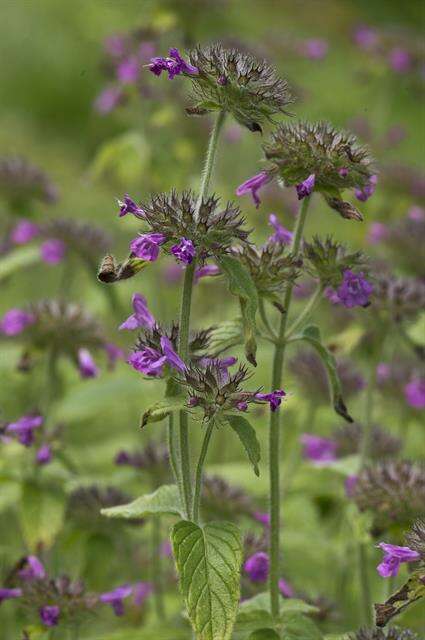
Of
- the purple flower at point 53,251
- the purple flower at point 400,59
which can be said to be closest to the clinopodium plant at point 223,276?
the purple flower at point 53,251

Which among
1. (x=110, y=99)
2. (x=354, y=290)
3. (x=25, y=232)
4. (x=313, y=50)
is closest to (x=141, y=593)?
(x=25, y=232)

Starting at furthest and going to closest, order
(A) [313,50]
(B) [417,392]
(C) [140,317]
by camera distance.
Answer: (A) [313,50] < (B) [417,392] < (C) [140,317]

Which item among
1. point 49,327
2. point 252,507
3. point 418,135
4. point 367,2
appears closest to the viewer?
point 252,507

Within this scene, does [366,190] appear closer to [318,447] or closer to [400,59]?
[318,447]

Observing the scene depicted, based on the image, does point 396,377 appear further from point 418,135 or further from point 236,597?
point 418,135

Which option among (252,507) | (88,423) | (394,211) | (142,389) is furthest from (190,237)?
(88,423)

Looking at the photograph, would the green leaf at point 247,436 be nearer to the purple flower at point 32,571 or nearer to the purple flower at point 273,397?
the purple flower at point 273,397
